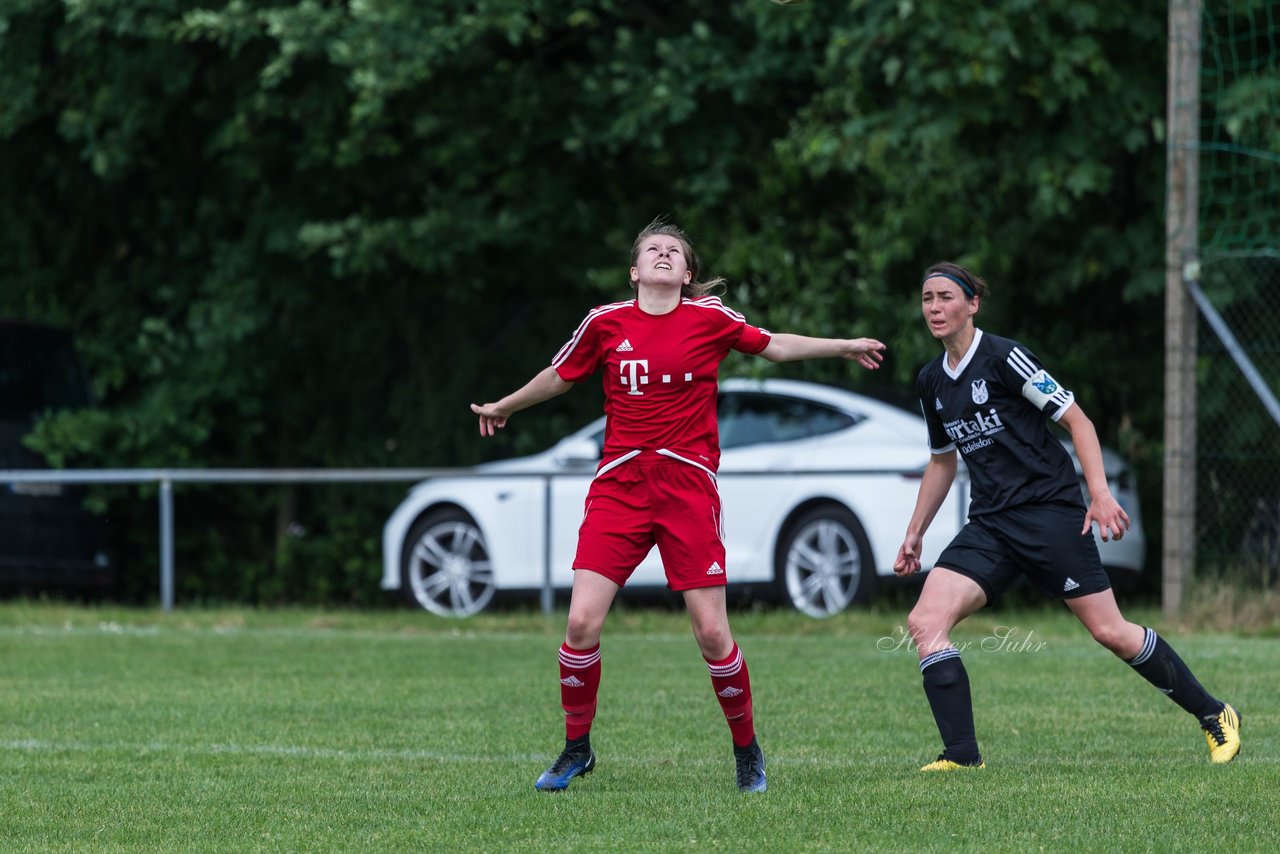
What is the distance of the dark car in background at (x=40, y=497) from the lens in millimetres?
15672

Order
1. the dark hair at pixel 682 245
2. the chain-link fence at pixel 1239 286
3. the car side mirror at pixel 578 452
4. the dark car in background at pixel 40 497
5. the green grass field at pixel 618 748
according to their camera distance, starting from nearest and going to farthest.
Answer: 1. the green grass field at pixel 618 748
2. the dark hair at pixel 682 245
3. the chain-link fence at pixel 1239 286
4. the car side mirror at pixel 578 452
5. the dark car in background at pixel 40 497

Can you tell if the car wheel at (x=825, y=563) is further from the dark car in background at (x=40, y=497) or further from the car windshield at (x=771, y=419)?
the dark car in background at (x=40, y=497)

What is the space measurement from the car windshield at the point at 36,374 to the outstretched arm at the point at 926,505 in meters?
11.1

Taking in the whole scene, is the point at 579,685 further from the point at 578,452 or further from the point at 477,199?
the point at 477,199

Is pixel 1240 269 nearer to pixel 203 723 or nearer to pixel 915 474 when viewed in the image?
pixel 915 474

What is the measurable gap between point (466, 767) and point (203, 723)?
6.14 ft

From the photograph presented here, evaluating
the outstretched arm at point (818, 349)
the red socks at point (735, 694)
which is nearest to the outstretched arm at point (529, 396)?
the outstretched arm at point (818, 349)

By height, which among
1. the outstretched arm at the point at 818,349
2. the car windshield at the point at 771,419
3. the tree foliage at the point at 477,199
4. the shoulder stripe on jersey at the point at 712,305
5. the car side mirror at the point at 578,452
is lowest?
the car side mirror at the point at 578,452

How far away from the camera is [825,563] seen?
1371cm

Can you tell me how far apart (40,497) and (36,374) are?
5.56 ft

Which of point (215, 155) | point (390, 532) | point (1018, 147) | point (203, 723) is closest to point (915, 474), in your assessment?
point (1018, 147)

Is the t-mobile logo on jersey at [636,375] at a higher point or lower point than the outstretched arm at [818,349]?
lower

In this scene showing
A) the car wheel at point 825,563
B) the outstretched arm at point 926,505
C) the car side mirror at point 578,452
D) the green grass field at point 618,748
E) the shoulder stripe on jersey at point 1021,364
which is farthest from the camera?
the car side mirror at point 578,452

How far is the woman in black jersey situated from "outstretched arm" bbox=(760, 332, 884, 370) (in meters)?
0.29
